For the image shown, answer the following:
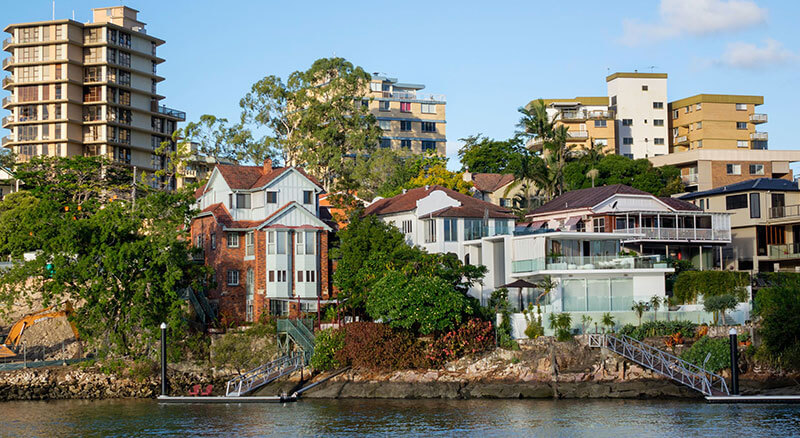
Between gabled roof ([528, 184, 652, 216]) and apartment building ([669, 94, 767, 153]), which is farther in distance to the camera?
apartment building ([669, 94, 767, 153])

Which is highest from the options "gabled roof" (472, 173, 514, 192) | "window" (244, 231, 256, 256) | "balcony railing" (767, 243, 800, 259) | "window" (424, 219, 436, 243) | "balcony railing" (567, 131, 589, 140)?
"balcony railing" (567, 131, 589, 140)

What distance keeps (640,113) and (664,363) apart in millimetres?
66496

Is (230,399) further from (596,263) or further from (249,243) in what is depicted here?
(596,263)

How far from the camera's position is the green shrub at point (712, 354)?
158ft

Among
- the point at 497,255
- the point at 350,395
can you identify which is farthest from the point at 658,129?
the point at 350,395

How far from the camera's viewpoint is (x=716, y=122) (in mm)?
110375

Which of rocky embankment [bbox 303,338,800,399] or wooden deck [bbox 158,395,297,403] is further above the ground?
rocky embankment [bbox 303,338,800,399]

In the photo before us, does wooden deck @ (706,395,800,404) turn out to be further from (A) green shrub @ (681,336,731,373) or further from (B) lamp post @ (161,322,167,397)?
(B) lamp post @ (161,322,167,397)

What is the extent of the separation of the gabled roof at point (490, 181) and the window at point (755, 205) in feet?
80.4

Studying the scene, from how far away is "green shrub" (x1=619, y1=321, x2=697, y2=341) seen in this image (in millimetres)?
51031

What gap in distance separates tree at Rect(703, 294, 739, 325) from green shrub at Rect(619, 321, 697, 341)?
5.74ft

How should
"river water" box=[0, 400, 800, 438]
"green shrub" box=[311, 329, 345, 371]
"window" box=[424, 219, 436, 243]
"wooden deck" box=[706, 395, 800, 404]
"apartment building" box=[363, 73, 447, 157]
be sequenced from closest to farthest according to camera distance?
"river water" box=[0, 400, 800, 438]
"wooden deck" box=[706, 395, 800, 404]
"green shrub" box=[311, 329, 345, 371]
"window" box=[424, 219, 436, 243]
"apartment building" box=[363, 73, 447, 157]

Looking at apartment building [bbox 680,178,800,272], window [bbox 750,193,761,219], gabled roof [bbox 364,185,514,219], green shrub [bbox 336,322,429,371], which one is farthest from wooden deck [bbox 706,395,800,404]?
window [bbox 750,193,761,219]

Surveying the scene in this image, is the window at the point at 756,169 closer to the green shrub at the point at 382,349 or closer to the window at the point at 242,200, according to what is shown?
the green shrub at the point at 382,349
